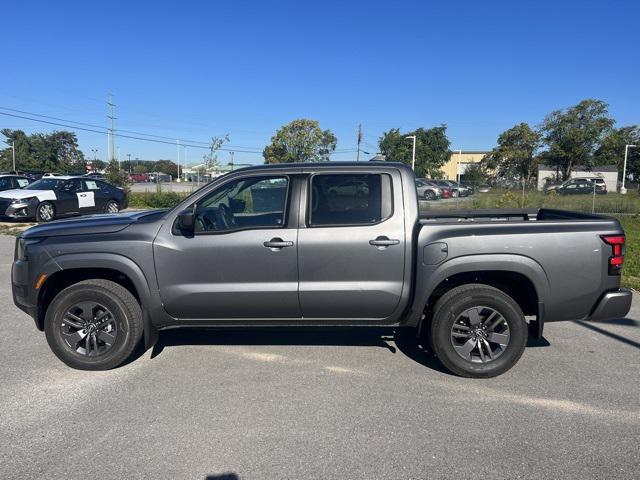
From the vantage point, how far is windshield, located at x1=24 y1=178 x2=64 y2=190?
1652 centimetres

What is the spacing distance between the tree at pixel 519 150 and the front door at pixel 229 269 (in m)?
50.0

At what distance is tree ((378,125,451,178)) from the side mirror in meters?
44.9

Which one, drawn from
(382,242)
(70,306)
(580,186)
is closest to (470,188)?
(580,186)

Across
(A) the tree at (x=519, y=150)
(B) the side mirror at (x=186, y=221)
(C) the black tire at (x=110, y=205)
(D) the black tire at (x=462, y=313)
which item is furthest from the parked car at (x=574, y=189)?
(B) the side mirror at (x=186, y=221)

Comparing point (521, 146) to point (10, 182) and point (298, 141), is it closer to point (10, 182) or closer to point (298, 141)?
point (298, 141)

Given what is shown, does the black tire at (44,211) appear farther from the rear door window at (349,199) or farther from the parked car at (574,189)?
the parked car at (574,189)

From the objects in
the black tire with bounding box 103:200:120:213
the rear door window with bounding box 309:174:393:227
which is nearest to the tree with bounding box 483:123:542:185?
the black tire with bounding box 103:200:120:213

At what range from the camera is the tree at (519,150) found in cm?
5122

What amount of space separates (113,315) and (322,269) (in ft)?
6.15

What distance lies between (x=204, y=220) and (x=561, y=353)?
371cm

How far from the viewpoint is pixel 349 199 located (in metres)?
4.38

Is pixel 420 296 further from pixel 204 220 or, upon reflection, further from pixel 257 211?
pixel 204 220

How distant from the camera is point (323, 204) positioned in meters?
4.35

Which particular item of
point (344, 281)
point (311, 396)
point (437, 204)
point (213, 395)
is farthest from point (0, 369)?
point (437, 204)
